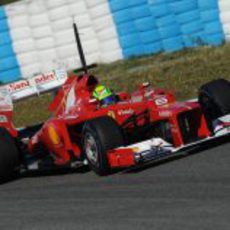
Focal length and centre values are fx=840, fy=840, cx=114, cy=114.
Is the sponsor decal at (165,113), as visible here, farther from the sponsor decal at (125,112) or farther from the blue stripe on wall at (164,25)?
the blue stripe on wall at (164,25)

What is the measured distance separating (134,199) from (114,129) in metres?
1.59

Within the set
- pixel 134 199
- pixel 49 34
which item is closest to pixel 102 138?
pixel 134 199

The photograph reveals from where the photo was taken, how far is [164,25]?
1850 centimetres

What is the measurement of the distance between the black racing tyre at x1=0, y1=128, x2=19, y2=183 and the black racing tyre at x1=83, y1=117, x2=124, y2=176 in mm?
1475

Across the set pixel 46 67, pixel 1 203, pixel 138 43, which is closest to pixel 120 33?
pixel 138 43

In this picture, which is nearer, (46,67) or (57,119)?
(57,119)

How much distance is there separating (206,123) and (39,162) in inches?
90.8

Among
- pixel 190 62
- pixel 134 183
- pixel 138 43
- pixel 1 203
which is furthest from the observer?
pixel 138 43

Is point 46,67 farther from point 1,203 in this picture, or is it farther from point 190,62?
point 1,203

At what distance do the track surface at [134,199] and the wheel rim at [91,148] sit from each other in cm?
21

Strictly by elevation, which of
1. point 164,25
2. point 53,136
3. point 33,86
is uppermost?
point 33,86

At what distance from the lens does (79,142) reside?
10.2 meters

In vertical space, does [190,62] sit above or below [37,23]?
below

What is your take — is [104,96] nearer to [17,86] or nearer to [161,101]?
[161,101]
